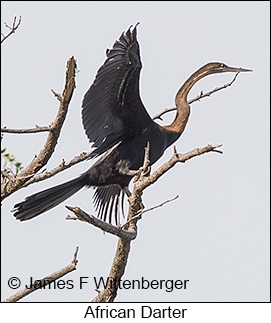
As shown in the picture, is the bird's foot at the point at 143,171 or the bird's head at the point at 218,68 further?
the bird's head at the point at 218,68

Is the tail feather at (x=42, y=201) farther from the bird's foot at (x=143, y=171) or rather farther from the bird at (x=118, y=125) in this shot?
the bird's foot at (x=143, y=171)

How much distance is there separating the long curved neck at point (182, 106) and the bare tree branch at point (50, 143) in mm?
1673

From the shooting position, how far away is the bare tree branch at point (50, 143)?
4.58 metres

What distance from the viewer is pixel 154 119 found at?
6480 mm

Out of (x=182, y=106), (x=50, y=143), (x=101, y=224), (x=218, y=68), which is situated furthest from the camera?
(x=218, y=68)

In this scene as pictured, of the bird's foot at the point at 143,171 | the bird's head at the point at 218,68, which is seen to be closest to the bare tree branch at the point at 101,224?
the bird's foot at the point at 143,171

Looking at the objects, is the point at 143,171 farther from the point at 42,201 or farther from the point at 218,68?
the point at 218,68

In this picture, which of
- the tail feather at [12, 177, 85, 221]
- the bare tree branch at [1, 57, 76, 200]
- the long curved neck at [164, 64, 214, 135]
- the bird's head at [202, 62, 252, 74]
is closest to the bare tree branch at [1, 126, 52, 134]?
the bare tree branch at [1, 57, 76, 200]

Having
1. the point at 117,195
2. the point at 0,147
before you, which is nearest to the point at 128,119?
the point at 117,195

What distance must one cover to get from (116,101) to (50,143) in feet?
4.07

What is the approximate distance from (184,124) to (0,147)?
2.22 metres

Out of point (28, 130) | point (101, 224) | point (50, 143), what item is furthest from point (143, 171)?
point (28, 130)

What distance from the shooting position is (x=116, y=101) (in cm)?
592
